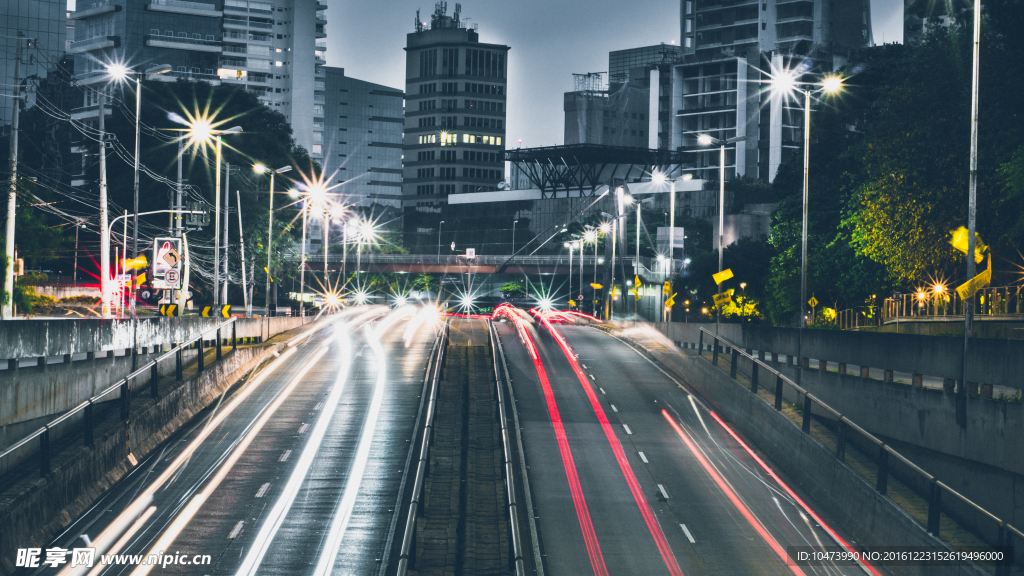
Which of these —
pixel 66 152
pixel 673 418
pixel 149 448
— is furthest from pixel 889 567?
pixel 66 152

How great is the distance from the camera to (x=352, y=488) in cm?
2381

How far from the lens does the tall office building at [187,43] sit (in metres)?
156

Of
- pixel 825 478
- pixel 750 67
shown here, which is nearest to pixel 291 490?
pixel 825 478

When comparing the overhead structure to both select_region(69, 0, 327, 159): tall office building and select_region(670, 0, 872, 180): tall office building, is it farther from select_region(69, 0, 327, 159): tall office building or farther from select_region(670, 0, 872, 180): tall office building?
select_region(69, 0, 327, 159): tall office building

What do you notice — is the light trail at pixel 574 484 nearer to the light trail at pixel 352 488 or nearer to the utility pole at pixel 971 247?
the light trail at pixel 352 488

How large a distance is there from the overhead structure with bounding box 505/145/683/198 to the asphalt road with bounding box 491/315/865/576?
123 metres

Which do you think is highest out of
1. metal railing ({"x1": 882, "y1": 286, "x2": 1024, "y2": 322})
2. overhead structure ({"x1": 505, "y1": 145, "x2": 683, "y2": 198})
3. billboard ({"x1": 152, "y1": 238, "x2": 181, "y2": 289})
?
overhead structure ({"x1": 505, "y1": 145, "x2": 683, "y2": 198})

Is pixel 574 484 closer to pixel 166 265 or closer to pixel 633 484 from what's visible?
pixel 633 484

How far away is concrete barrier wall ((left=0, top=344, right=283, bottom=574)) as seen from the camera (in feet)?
58.1

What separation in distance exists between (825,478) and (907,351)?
6591 mm

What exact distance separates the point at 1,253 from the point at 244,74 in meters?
153

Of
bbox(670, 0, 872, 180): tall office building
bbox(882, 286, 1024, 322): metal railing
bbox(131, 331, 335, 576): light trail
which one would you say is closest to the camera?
bbox(131, 331, 335, 576): light trail

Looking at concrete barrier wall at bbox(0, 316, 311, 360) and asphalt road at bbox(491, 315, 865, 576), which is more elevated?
concrete barrier wall at bbox(0, 316, 311, 360)

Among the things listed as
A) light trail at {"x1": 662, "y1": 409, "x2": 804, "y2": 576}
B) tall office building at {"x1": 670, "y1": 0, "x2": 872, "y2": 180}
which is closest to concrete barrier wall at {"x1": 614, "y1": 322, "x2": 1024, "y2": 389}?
light trail at {"x1": 662, "y1": 409, "x2": 804, "y2": 576}
